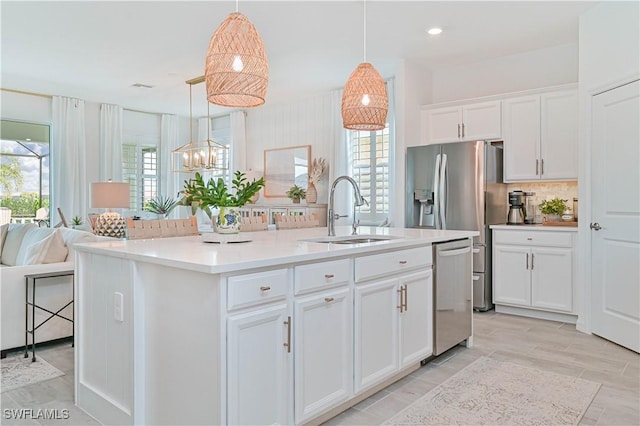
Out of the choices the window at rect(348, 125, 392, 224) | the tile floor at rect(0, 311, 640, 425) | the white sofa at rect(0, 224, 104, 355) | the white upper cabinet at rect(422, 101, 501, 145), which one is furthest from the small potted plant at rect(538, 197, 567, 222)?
the white sofa at rect(0, 224, 104, 355)

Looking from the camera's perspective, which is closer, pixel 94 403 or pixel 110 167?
pixel 94 403

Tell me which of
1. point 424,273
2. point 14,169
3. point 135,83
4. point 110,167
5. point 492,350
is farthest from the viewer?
point 110,167

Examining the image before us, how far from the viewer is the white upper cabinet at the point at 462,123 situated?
4.92 metres

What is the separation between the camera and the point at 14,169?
272 inches

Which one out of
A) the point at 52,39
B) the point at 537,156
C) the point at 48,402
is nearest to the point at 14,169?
the point at 52,39

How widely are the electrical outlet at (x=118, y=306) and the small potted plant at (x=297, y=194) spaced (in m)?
4.70

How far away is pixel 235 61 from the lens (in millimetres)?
2240

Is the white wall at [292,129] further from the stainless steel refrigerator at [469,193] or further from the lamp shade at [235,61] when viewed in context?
the lamp shade at [235,61]

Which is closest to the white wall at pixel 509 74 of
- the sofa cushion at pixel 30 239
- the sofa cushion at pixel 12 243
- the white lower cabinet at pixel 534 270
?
the white lower cabinet at pixel 534 270

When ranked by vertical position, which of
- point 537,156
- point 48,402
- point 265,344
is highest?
point 537,156

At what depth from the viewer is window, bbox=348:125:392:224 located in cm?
616

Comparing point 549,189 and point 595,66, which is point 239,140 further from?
point 595,66

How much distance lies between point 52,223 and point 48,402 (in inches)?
209

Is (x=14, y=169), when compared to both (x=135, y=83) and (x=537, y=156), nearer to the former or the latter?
(x=135, y=83)
